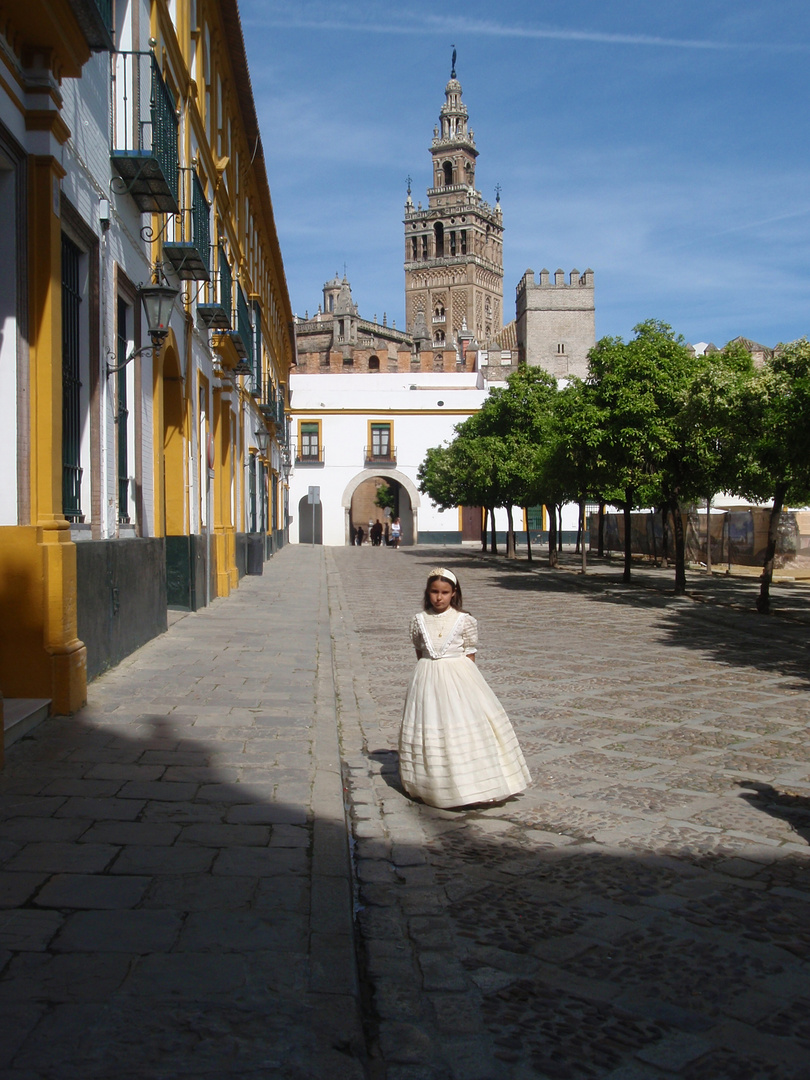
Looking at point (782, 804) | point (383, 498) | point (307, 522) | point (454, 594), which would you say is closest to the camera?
point (782, 804)

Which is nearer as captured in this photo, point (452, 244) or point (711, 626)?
point (711, 626)

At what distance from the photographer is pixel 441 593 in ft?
17.0

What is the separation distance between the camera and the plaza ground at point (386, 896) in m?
2.75

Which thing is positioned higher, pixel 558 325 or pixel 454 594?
pixel 558 325

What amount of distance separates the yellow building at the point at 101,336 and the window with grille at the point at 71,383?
0.03 meters

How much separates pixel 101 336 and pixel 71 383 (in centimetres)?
75

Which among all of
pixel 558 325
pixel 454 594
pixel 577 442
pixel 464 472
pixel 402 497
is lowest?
pixel 454 594

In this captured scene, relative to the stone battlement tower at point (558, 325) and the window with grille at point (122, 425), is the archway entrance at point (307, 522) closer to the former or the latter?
the stone battlement tower at point (558, 325)

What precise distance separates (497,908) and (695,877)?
0.88 m

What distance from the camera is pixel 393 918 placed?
372 cm

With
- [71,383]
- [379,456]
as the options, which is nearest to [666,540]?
[379,456]

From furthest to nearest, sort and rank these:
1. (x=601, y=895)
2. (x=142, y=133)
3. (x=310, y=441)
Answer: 1. (x=310, y=441)
2. (x=142, y=133)
3. (x=601, y=895)

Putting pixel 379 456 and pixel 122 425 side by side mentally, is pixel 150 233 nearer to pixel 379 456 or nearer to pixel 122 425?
pixel 122 425

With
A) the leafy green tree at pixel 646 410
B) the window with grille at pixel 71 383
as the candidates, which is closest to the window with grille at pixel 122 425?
the window with grille at pixel 71 383
